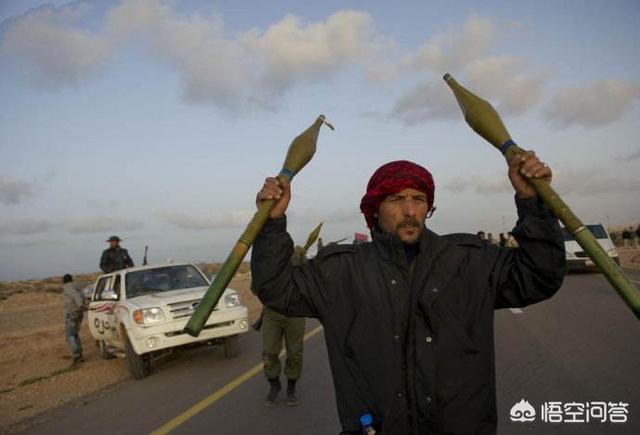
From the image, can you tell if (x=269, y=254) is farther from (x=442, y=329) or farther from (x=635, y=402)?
(x=635, y=402)

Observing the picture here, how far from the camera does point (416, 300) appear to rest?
2361 millimetres

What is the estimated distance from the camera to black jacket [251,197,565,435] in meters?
2.28

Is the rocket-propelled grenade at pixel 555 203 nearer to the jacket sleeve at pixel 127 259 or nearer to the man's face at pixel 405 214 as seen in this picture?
the man's face at pixel 405 214

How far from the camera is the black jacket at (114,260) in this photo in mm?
13602

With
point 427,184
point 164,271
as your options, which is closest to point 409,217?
point 427,184

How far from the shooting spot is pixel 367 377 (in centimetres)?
236

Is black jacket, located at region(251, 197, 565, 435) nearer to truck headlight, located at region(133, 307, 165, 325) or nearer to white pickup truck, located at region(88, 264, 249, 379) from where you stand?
A: white pickup truck, located at region(88, 264, 249, 379)

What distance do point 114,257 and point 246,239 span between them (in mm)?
12208

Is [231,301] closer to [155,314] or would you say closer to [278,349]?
[155,314]

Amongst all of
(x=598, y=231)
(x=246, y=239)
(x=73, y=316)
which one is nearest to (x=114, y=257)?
(x=73, y=316)

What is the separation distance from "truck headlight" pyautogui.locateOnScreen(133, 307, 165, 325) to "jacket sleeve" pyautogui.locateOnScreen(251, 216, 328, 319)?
266 inches

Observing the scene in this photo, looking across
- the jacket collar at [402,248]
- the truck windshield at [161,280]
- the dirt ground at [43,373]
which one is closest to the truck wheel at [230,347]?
the truck windshield at [161,280]

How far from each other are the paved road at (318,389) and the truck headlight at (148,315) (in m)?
0.93

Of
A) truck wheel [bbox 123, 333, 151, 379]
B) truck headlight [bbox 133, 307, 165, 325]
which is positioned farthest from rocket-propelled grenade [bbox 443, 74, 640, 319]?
truck wheel [bbox 123, 333, 151, 379]
